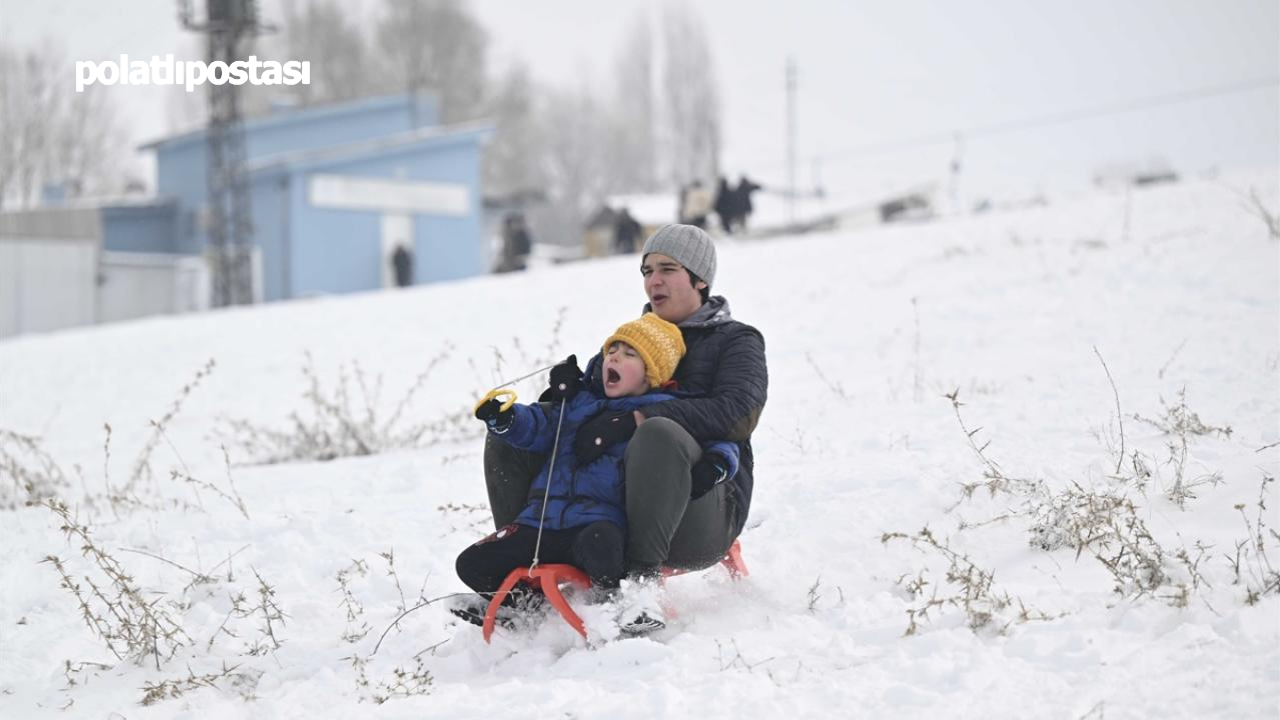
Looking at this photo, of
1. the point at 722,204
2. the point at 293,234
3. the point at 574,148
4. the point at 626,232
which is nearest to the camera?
the point at 722,204

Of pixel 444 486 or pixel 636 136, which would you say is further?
pixel 636 136

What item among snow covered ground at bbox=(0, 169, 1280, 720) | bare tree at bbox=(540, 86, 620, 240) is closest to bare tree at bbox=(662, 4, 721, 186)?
bare tree at bbox=(540, 86, 620, 240)

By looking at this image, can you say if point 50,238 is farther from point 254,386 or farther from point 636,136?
point 636,136

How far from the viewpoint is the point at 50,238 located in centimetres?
3008

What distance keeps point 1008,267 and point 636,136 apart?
5431 cm

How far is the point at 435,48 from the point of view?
5012 centimetres

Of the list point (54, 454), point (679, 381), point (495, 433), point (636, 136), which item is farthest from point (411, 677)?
point (636, 136)

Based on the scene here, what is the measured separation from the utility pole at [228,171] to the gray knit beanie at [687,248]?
26322 millimetres

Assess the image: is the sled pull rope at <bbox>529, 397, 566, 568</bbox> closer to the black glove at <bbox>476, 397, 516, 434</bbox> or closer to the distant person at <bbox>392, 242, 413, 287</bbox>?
the black glove at <bbox>476, 397, 516, 434</bbox>

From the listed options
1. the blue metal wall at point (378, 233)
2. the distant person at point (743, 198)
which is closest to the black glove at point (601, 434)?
the distant person at point (743, 198)

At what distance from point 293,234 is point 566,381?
27.0m

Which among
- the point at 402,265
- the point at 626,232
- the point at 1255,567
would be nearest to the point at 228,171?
the point at 402,265

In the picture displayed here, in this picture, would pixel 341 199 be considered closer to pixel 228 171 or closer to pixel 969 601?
pixel 228 171

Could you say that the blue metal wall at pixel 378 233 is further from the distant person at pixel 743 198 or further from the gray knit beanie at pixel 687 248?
the gray knit beanie at pixel 687 248
